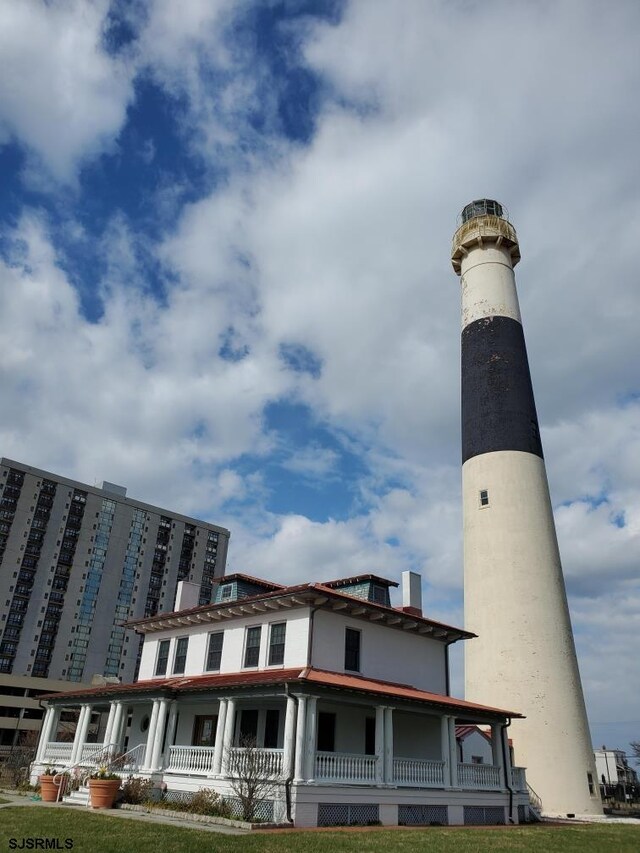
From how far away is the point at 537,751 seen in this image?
2678 centimetres

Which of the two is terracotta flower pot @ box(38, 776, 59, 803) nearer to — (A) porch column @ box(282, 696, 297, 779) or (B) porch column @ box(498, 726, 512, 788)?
(A) porch column @ box(282, 696, 297, 779)

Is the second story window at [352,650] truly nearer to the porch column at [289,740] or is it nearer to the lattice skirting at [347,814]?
the porch column at [289,740]

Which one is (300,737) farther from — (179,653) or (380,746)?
(179,653)

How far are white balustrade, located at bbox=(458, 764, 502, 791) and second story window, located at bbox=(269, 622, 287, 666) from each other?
7.84m

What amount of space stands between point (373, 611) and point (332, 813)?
7.77 meters

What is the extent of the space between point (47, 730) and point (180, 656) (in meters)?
7.41

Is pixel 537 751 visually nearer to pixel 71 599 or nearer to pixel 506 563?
pixel 506 563

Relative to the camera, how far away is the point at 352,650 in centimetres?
2494

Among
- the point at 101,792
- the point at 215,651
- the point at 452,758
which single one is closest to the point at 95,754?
the point at 215,651

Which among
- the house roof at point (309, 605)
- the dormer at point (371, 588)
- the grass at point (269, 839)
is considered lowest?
the grass at point (269, 839)

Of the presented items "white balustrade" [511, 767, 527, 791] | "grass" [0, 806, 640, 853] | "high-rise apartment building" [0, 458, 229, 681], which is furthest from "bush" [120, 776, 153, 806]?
"high-rise apartment building" [0, 458, 229, 681]

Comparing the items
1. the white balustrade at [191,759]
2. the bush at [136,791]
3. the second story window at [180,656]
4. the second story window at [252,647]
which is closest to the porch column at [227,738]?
the white balustrade at [191,759]

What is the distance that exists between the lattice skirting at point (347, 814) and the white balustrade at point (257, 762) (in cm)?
168

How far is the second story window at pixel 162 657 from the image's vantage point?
30.5 metres
